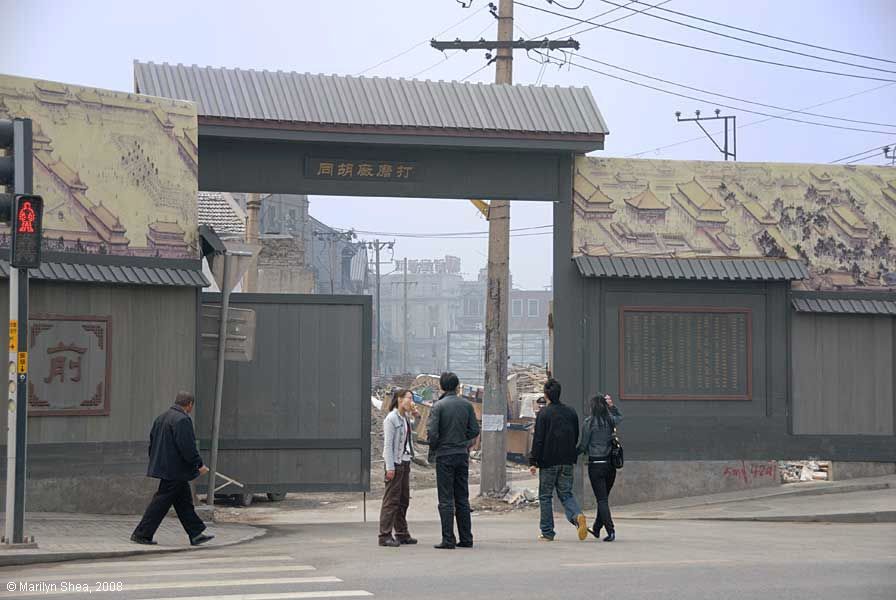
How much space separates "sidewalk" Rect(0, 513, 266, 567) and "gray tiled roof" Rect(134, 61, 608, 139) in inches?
220

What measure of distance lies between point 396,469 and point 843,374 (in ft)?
28.3

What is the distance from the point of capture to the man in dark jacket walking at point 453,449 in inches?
493

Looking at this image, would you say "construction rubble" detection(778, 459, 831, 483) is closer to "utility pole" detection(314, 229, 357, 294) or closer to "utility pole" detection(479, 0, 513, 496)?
"utility pole" detection(479, 0, 513, 496)

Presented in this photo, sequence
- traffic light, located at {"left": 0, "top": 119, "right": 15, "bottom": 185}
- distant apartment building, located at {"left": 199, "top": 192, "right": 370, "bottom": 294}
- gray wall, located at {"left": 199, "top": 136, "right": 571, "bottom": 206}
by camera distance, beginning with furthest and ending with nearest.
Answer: distant apartment building, located at {"left": 199, "top": 192, "right": 370, "bottom": 294}
gray wall, located at {"left": 199, "top": 136, "right": 571, "bottom": 206}
traffic light, located at {"left": 0, "top": 119, "right": 15, "bottom": 185}

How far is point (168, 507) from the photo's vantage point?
1266cm

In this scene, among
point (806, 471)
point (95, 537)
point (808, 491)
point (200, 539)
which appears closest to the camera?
point (200, 539)

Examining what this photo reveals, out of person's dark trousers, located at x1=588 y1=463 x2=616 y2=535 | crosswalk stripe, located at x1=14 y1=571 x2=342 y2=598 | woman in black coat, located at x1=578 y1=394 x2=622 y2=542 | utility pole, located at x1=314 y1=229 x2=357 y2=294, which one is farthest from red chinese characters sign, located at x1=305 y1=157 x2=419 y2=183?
utility pole, located at x1=314 y1=229 x2=357 y2=294

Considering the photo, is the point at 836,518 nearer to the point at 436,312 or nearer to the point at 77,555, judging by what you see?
the point at 77,555

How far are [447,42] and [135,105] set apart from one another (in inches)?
417

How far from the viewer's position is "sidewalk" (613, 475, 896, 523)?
16109mm

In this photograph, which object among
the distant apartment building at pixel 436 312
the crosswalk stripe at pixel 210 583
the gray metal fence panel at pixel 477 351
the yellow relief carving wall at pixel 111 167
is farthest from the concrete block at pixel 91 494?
the distant apartment building at pixel 436 312

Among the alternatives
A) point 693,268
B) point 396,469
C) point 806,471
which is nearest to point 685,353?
point 693,268

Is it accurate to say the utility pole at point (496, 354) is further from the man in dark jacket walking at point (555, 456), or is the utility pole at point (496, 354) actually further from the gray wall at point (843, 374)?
the man in dark jacket walking at point (555, 456)

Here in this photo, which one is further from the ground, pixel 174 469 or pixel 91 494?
pixel 174 469
